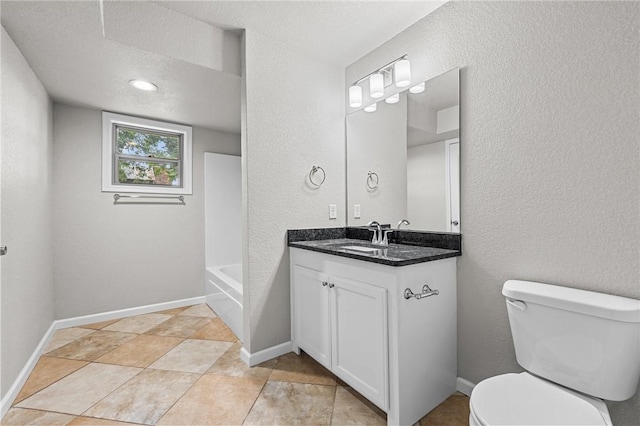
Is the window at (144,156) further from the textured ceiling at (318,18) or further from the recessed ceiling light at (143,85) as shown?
the textured ceiling at (318,18)

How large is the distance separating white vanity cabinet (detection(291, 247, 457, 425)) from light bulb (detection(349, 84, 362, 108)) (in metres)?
1.29

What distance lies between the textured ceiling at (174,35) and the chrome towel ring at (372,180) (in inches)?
38.1

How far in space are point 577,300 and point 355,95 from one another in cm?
191

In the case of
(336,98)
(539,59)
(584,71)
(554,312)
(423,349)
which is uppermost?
(336,98)

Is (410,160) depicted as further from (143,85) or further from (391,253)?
(143,85)

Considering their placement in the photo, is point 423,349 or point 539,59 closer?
point 539,59

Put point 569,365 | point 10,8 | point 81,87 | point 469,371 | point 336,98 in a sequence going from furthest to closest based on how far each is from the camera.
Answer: point 336,98 < point 81,87 < point 469,371 < point 10,8 < point 569,365

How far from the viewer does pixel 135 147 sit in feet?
10.4

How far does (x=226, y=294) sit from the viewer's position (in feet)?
9.02

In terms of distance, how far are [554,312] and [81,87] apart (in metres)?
3.40

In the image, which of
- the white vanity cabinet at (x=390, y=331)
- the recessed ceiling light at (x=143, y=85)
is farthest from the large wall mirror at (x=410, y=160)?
the recessed ceiling light at (x=143, y=85)

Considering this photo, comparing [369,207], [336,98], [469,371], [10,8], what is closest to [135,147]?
[10,8]

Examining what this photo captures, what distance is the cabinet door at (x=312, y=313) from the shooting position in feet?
6.15

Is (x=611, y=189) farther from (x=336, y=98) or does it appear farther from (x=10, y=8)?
(x=10, y=8)
